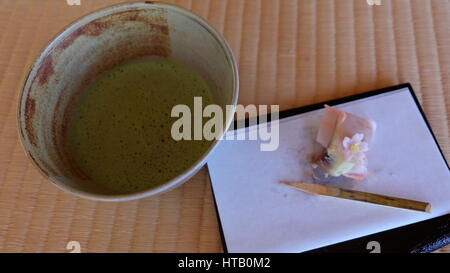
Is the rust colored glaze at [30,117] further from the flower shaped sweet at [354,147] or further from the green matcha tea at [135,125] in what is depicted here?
the flower shaped sweet at [354,147]

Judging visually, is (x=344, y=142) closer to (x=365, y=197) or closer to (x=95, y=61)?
(x=365, y=197)

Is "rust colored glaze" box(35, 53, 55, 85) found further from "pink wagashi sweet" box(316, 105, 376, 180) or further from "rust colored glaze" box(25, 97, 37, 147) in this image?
"pink wagashi sweet" box(316, 105, 376, 180)

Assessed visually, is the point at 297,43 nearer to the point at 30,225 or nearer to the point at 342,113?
the point at 342,113

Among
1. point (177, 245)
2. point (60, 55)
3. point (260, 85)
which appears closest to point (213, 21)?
point (260, 85)

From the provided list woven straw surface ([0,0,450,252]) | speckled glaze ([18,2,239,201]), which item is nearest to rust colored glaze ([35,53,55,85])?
speckled glaze ([18,2,239,201])

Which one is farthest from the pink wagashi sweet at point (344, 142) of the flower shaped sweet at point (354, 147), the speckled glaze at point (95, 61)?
the speckled glaze at point (95, 61)

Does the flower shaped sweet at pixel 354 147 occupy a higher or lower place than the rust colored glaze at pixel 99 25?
lower
